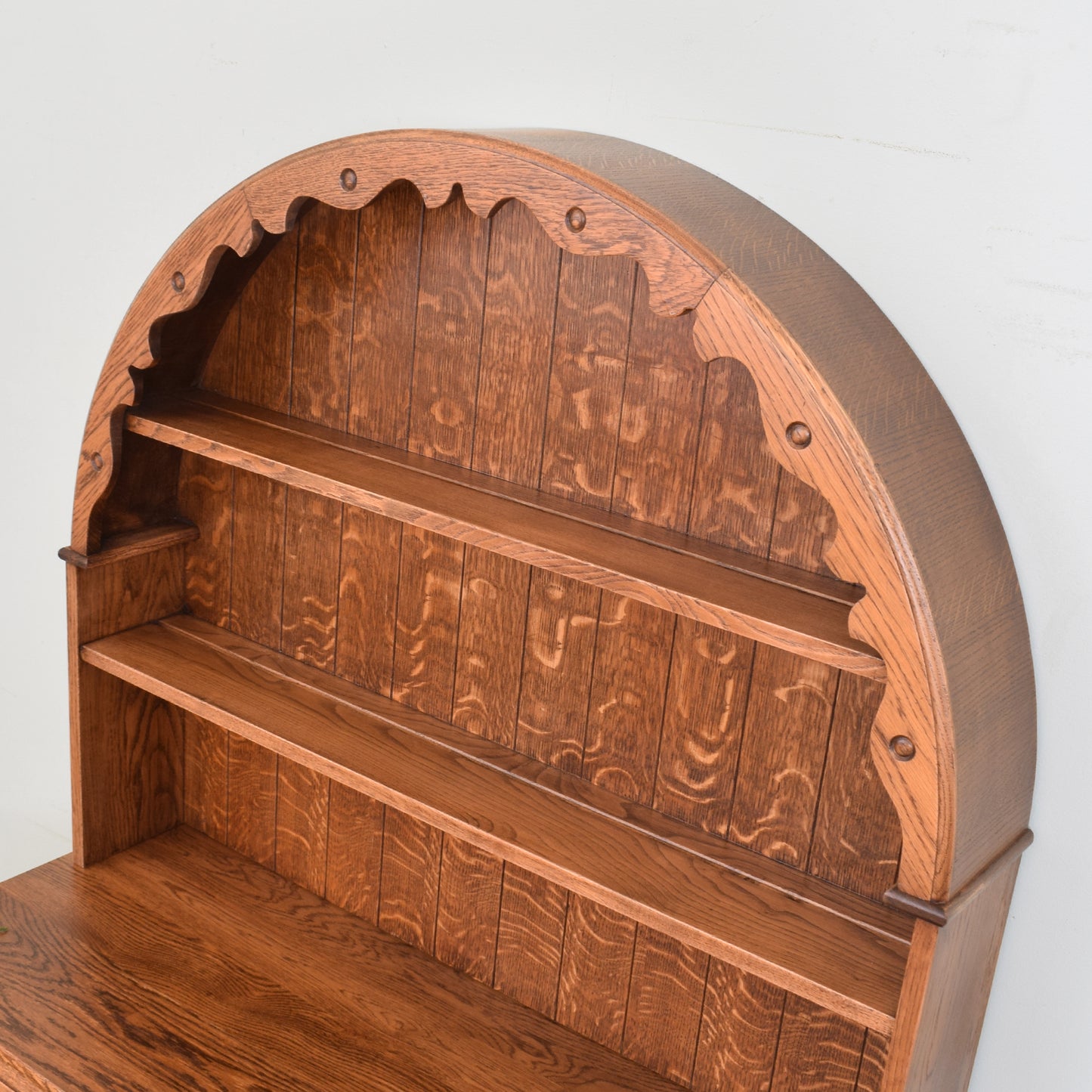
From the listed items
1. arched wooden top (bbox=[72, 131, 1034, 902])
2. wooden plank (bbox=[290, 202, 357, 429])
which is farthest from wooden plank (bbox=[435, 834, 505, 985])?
arched wooden top (bbox=[72, 131, 1034, 902])

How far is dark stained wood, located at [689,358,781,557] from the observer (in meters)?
1.54

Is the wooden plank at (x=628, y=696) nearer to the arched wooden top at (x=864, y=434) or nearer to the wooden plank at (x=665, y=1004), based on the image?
the wooden plank at (x=665, y=1004)

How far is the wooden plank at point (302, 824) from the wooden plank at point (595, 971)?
0.48 meters

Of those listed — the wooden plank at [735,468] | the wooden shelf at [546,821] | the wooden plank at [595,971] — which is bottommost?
the wooden plank at [595,971]

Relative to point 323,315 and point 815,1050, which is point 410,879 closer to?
point 815,1050

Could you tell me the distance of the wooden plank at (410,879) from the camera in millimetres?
1985

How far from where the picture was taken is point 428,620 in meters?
1.90

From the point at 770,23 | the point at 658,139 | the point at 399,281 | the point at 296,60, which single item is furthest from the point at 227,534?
the point at 770,23

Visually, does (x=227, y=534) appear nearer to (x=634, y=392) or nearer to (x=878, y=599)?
(x=634, y=392)

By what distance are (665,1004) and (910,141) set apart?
1163mm

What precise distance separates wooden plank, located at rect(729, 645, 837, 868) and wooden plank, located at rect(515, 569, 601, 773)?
0.24 metres

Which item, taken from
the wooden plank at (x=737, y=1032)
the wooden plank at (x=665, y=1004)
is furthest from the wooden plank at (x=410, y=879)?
the wooden plank at (x=737, y=1032)

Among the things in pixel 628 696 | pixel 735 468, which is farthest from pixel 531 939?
pixel 735 468

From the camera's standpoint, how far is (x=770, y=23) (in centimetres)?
148
